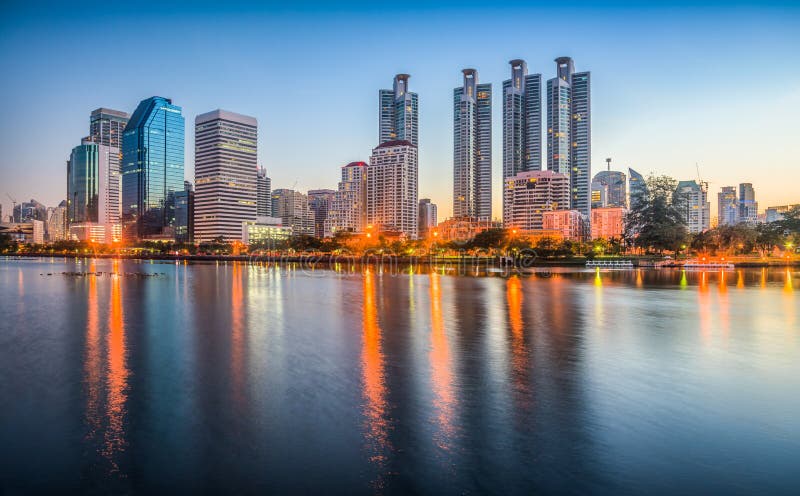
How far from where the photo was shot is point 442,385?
13.5 m

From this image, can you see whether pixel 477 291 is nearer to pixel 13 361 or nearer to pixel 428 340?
pixel 428 340

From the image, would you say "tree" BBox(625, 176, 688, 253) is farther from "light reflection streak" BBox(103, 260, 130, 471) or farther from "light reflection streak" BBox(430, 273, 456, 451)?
"light reflection streak" BBox(103, 260, 130, 471)

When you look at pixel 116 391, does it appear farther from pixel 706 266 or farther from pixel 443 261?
pixel 443 261

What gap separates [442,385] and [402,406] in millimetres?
2074

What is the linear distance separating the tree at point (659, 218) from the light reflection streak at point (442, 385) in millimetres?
103133

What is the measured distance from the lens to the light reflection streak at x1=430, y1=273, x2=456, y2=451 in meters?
10.0

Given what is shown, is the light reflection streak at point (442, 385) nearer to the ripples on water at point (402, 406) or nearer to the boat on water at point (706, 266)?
the ripples on water at point (402, 406)

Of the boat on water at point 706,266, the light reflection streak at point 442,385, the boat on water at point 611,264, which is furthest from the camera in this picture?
the boat on water at point 611,264

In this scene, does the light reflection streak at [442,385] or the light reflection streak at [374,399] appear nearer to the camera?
the light reflection streak at [374,399]

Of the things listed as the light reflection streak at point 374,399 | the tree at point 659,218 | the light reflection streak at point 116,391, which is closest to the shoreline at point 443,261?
the tree at point 659,218

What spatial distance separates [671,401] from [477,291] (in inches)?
1201

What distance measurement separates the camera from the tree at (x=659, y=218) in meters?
110

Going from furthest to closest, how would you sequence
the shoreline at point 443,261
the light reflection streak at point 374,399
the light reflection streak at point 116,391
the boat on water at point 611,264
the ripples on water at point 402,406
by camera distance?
the shoreline at point 443,261 → the boat on water at point 611,264 → the light reflection streak at point 116,391 → the light reflection streak at point 374,399 → the ripples on water at point 402,406

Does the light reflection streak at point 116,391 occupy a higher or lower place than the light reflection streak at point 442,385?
lower
